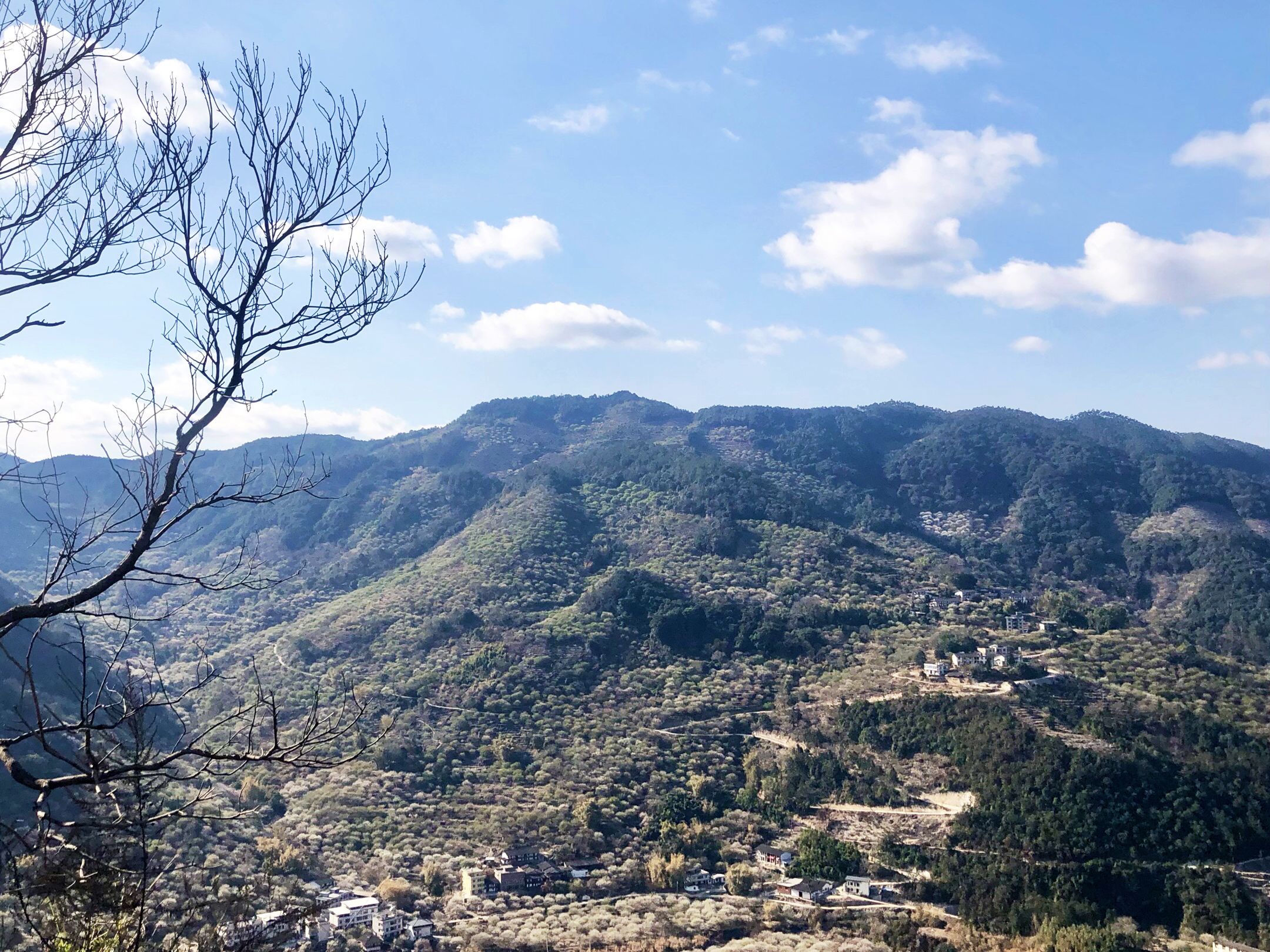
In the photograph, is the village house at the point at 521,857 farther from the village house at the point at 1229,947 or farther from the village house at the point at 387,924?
the village house at the point at 1229,947

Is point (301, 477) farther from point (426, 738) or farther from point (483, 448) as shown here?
point (483, 448)

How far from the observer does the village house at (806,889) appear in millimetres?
22516

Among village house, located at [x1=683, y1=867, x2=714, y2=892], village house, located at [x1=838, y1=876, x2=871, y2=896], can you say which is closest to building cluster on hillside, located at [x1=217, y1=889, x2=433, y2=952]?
village house, located at [x1=683, y1=867, x2=714, y2=892]

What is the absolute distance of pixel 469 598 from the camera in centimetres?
4578

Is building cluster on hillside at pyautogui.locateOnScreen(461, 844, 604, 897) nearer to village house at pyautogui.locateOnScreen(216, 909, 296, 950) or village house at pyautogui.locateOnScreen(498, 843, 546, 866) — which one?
village house at pyautogui.locateOnScreen(498, 843, 546, 866)

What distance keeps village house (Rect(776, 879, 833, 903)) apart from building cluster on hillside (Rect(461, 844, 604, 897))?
5.19 metres

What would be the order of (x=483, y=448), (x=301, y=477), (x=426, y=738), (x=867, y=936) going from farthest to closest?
(x=483, y=448) < (x=426, y=738) < (x=867, y=936) < (x=301, y=477)

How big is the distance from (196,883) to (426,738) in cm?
1269

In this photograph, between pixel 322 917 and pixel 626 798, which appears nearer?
pixel 322 917

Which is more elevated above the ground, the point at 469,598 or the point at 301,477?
the point at 301,477

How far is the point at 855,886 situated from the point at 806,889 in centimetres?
129

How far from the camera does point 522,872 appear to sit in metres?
23.7

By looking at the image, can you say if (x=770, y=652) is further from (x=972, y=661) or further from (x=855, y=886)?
(x=855, y=886)

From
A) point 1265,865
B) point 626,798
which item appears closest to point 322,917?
point 626,798
